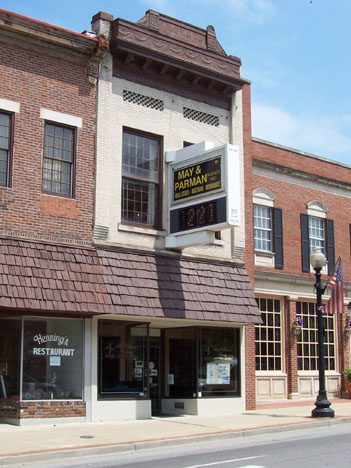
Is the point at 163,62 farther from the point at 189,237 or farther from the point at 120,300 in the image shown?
the point at 120,300

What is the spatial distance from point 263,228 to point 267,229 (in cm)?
18

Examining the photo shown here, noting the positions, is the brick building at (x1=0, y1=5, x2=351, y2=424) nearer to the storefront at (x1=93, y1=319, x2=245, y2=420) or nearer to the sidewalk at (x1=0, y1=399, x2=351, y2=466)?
the storefront at (x1=93, y1=319, x2=245, y2=420)

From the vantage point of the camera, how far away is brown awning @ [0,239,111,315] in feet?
47.6

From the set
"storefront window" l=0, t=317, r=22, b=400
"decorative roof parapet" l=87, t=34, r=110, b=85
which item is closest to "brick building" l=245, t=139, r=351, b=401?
"decorative roof parapet" l=87, t=34, r=110, b=85

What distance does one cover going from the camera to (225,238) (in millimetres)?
19625

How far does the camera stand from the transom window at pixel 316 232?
24641mm

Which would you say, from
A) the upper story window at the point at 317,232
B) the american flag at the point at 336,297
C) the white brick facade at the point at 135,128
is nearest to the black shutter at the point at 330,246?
the upper story window at the point at 317,232

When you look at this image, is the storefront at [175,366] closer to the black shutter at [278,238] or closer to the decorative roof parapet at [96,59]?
the black shutter at [278,238]

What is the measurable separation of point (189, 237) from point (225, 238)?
7.67 ft

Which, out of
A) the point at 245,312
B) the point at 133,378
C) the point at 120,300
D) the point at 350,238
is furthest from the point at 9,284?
the point at 350,238

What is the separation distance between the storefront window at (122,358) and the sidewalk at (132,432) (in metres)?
A: 0.87

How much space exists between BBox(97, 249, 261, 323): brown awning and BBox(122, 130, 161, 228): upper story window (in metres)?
1.16

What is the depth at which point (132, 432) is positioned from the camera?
46.8ft

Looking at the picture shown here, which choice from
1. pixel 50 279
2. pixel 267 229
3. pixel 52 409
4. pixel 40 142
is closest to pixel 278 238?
pixel 267 229
